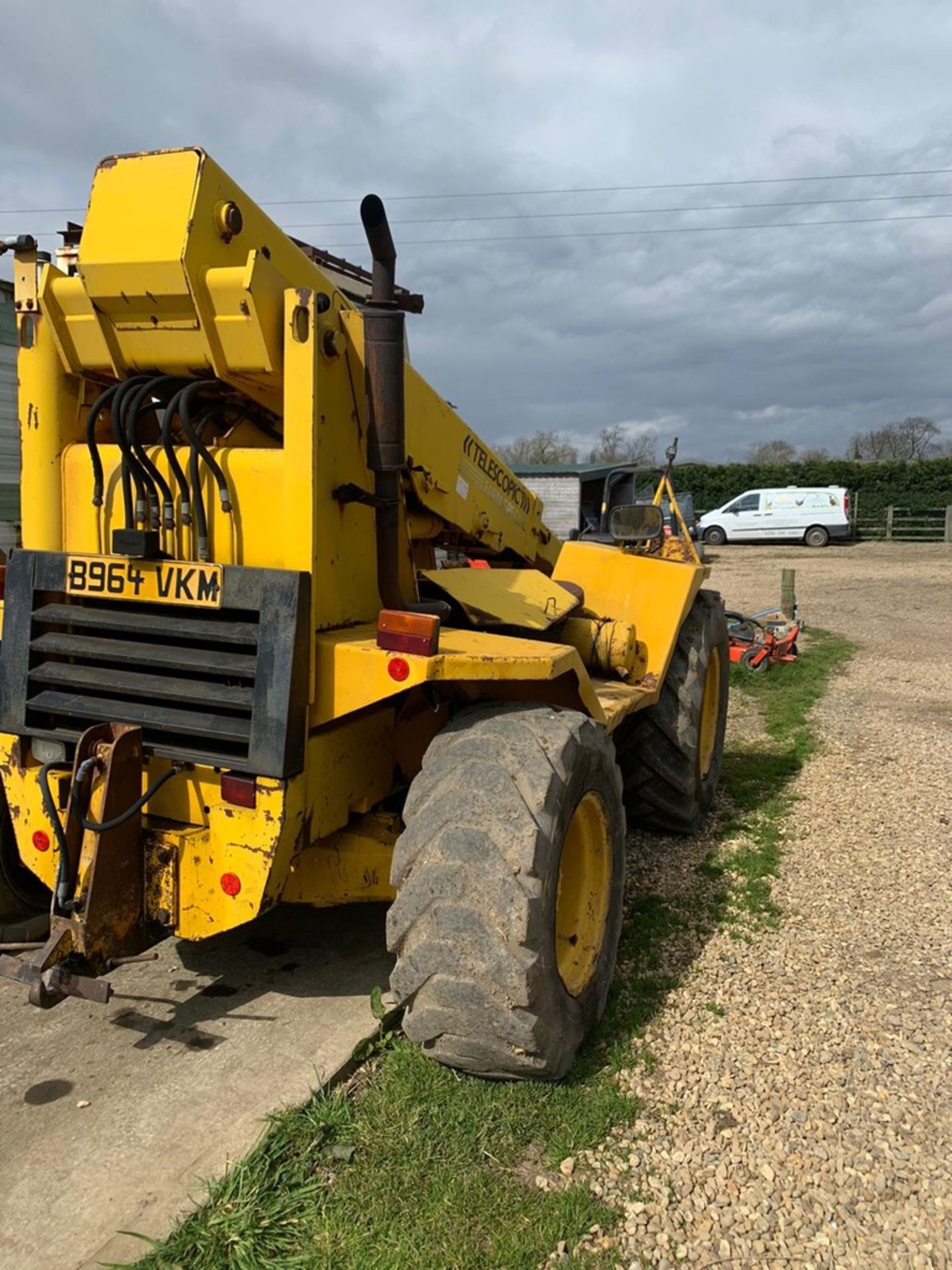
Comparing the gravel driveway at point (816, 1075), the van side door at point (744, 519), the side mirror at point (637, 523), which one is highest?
the van side door at point (744, 519)

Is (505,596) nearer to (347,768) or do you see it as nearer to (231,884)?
(347,768)

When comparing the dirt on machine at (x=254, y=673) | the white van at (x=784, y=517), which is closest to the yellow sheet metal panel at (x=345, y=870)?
the dirt on machine at (x=254, y=673)

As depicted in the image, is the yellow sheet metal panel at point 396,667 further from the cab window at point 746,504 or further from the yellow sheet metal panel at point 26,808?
the cab window at point 746,504

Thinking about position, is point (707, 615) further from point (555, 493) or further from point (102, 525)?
point (555, 493)

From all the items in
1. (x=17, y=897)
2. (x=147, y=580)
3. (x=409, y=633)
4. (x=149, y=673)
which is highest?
(x=147, y=580)

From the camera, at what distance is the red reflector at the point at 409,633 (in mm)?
2775

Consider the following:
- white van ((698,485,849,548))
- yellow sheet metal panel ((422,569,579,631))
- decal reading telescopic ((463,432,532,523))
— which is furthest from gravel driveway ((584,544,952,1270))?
white van ((698,485,849,548))

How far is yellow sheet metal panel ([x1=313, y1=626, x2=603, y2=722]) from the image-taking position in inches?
110

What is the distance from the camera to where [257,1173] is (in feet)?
8.05

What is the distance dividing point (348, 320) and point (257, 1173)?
101 inches

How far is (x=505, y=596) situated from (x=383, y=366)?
1.24m

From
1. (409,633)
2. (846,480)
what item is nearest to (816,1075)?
(409,633)

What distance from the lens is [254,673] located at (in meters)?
2.88

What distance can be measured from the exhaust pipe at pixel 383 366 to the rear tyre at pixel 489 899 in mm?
871
